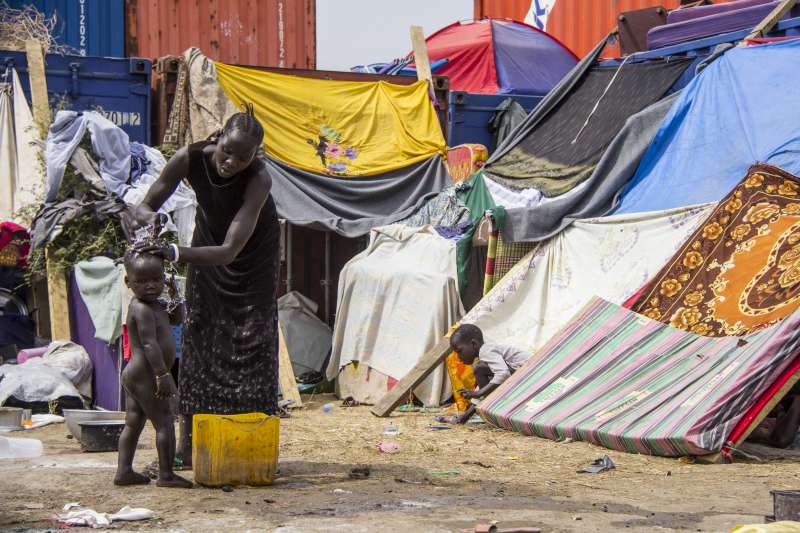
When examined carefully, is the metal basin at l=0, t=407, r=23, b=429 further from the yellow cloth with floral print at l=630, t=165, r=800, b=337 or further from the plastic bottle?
the yellow cloth with floral print at l=630, t=165, r=800, b=337

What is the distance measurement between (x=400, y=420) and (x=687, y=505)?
13.5 ft

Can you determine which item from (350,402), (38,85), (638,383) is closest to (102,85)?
(38,85)

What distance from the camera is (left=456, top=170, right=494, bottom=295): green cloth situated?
10344 millimetres

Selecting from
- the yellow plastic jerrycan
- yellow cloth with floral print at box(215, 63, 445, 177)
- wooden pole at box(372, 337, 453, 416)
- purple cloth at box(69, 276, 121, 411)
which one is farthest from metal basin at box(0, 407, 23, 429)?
yellow cloth with floral print at box(215, 63, 445, 177)

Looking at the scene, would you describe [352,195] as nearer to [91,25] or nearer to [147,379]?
[91,25]

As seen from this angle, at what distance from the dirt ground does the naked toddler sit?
129mm

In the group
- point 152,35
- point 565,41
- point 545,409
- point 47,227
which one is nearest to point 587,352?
point 545,409

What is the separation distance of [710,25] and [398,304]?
3.99 meters

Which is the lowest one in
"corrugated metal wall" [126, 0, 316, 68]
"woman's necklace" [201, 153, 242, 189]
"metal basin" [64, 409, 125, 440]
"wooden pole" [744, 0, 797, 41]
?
"metal basin" [64, 409, 125, 440]

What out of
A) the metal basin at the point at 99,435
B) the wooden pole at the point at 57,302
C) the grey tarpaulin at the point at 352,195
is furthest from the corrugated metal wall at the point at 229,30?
the metal basin at the point at 99,435

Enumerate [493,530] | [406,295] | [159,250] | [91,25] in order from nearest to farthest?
1. [493,530]
2. [159,250]
3. [406,295]
4. [91,25]

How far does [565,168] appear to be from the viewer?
10.5 m

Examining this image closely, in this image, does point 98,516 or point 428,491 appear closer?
point 98,516

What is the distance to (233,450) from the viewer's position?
17.9 ft
